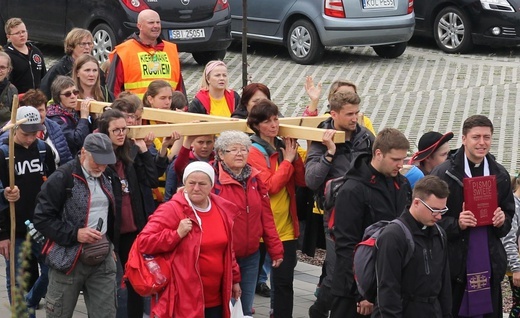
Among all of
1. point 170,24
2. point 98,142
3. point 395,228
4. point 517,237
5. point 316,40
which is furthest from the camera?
point 316,40

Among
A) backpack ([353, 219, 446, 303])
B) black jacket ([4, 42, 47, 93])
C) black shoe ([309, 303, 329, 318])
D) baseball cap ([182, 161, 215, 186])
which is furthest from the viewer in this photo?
black jacket ([4, 42, 47, 93])

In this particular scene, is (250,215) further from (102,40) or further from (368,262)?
(102,40)

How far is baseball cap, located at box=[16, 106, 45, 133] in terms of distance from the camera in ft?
28.9

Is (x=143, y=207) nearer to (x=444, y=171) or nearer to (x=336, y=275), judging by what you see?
(x=336, y=275)

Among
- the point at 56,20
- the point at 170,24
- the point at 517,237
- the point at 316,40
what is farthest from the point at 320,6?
the point at 517,237

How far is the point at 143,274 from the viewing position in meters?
7.58

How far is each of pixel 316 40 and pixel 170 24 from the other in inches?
101

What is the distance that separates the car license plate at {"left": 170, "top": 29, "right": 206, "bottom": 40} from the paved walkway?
7705 mm

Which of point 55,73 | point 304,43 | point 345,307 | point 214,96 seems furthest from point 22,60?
point 304,43

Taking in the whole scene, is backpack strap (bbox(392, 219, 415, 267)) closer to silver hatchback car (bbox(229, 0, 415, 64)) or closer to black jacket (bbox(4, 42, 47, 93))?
black jacket (bbox(4, 42, 47, 93))

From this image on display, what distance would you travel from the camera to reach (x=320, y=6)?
19375mm

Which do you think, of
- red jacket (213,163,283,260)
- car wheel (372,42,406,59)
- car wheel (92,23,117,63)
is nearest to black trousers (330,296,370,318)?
red jacket (213,163,283,260)

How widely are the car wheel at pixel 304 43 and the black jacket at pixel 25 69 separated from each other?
7478 mm

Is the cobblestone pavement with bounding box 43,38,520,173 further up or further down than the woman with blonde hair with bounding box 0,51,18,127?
further down
